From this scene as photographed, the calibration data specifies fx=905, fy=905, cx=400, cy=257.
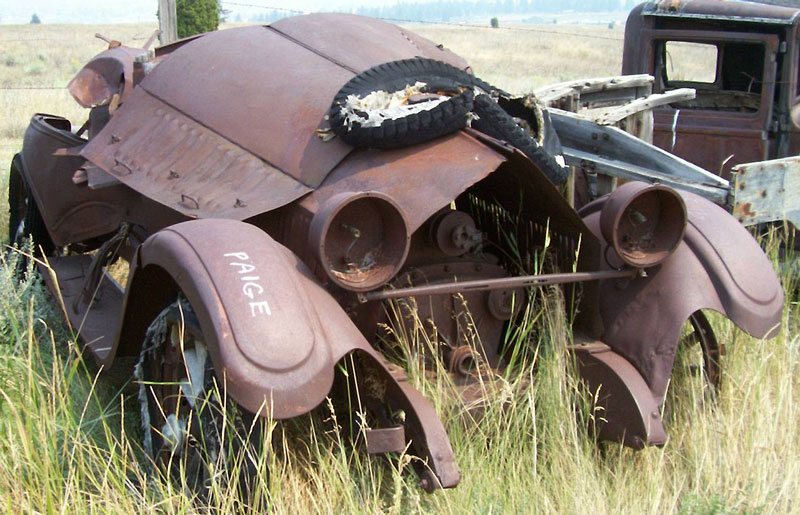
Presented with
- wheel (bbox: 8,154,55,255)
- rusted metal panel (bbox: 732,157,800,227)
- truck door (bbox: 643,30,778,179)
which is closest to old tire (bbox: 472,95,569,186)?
rusted metal panel (bbox: 732,157,800,227)

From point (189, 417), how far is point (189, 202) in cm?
113

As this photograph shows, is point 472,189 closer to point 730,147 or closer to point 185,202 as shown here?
point 185,202

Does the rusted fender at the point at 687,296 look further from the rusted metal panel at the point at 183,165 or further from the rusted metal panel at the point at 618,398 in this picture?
the rusted metal panel at the point at 183,165

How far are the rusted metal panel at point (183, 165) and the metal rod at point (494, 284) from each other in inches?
25.6

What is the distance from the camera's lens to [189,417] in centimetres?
288

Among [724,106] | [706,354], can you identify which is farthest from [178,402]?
[724,106]

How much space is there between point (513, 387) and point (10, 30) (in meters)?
57.7

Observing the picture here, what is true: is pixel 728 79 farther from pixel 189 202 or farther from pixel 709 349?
pixel 189 202

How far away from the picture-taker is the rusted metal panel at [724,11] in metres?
6.86

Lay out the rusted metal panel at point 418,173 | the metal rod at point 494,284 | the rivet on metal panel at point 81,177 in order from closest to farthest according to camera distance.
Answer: the metal rod at point 494,284 < the rusted metal panel at point 418,173 < the rivet on metal panel at point 81,177

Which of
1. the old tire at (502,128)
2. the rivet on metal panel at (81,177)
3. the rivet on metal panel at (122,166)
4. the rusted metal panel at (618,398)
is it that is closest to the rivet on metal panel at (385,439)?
the rusted metal panel at (618,398)

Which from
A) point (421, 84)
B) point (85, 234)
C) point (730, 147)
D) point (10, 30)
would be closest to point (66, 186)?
point (85, 234)

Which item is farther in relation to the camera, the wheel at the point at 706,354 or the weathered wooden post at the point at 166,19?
the weathered wooden post at the point at 166,19

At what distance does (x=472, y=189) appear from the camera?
405 centimetres
